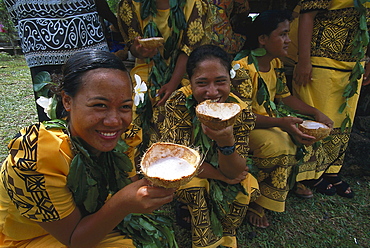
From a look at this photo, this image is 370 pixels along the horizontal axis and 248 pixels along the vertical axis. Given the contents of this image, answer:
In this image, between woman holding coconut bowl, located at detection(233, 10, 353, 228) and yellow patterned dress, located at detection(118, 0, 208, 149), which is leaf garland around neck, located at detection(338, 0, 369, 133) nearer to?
woman holding coconut bowl, located at detection(233, 10, 353, 228)

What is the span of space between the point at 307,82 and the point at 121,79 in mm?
2269

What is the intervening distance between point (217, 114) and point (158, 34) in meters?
1.37

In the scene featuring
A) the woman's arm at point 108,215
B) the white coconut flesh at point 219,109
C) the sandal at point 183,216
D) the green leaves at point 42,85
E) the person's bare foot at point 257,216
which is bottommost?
the person's bare foot at point 257,216

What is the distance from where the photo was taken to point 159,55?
280 cm

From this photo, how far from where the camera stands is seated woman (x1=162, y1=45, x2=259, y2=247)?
2016 mm

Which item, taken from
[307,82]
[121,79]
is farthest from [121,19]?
[307,82]

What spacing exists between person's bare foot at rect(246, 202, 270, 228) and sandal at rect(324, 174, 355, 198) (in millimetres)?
1099

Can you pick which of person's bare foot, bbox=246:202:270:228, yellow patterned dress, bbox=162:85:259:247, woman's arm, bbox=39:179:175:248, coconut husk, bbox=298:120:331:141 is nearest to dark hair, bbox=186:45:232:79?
yellow patterned dress, bbox=162:85:259:247

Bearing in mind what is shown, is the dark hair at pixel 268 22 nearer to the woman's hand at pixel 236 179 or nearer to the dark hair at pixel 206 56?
the dark hair at pixel 206 56

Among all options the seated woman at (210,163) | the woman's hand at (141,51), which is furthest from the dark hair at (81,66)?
the woman's hand at (141,51)

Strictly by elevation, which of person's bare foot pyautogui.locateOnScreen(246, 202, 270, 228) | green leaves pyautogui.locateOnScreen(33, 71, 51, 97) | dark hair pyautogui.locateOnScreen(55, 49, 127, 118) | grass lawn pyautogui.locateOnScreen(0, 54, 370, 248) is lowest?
grass lawn pyautogui.locateOnScreen(0, 54, 370, 248)

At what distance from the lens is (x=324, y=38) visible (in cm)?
280

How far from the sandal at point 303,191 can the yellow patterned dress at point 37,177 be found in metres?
2.52

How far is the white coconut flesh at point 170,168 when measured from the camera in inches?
49.2
